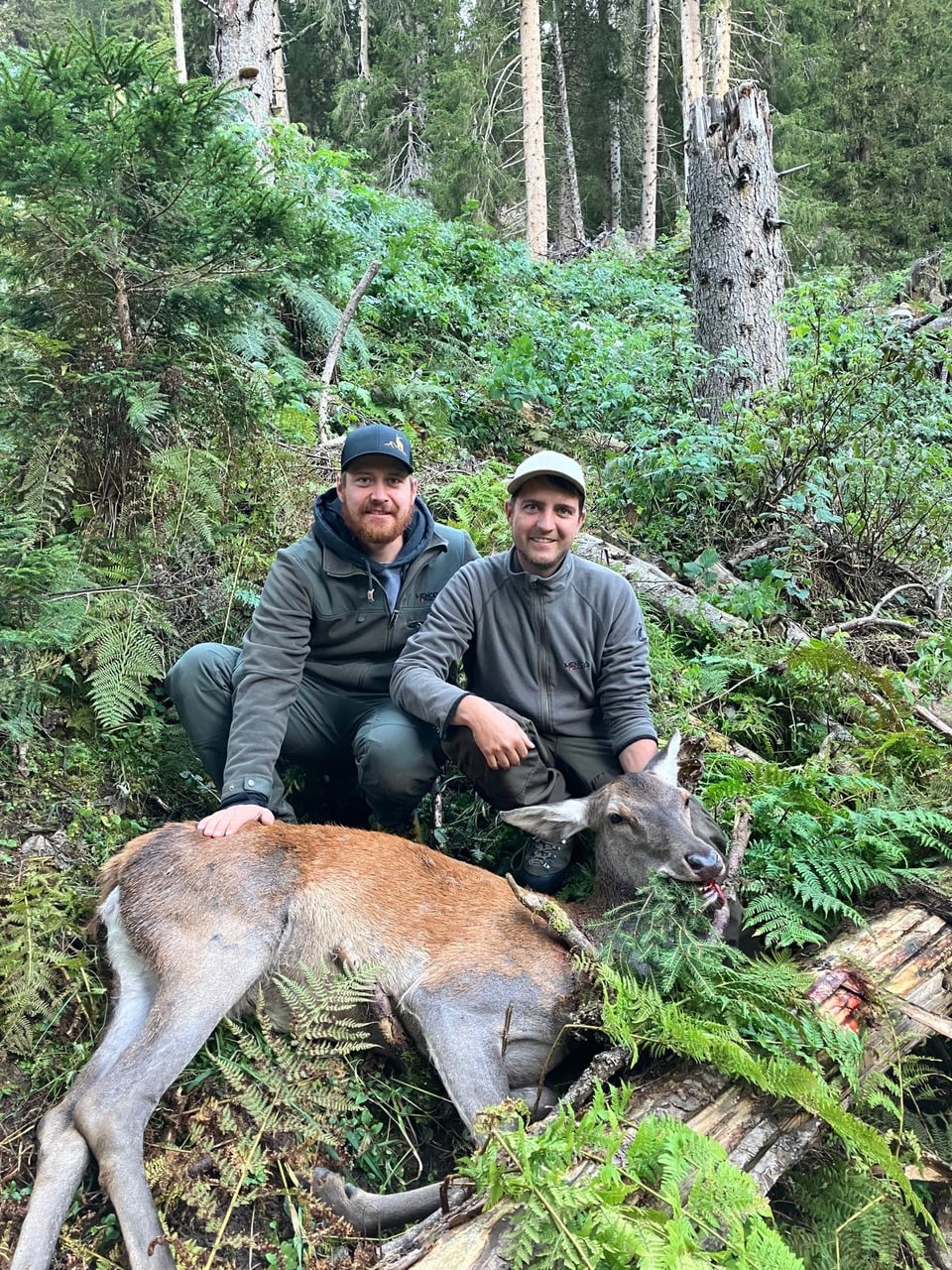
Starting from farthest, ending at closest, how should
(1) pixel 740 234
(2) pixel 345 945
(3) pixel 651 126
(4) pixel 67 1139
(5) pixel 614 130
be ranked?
1. (5) pixel 614 130
2. (3) pixel 651 126
3. (1) pixel 740 234
4. (2) pixel 345 945
5. (4) pixel 67 1139

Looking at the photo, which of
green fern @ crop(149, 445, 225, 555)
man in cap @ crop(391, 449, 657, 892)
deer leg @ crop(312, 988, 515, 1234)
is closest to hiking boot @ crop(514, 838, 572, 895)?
man in cap @ crop(391, 449, 657, 892)

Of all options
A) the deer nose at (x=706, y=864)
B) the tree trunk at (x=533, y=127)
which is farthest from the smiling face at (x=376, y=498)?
the tree trunk at (x=533, y=127)

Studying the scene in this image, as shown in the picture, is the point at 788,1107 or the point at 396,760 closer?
the point at 788,1107

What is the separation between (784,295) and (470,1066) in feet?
29.2

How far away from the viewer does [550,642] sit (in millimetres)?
5363

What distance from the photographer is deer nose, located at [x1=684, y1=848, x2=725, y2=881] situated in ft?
14.2

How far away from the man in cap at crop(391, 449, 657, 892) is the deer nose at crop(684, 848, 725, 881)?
895 millimetres

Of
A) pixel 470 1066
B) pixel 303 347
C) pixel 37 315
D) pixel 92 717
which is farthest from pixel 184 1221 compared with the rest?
pixel 303 347

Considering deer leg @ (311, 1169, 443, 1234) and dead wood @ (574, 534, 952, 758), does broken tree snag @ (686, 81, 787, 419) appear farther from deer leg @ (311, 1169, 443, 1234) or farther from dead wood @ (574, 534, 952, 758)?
deer leg @ (311, 1169, 443, 1234)

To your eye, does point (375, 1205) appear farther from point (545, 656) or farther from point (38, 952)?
point (545, 656)

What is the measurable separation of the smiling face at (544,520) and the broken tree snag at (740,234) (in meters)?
5.21

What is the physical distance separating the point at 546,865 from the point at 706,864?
119 cm

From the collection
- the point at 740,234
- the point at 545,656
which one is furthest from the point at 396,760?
the point at 740,234

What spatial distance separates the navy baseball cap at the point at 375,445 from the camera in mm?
5320
